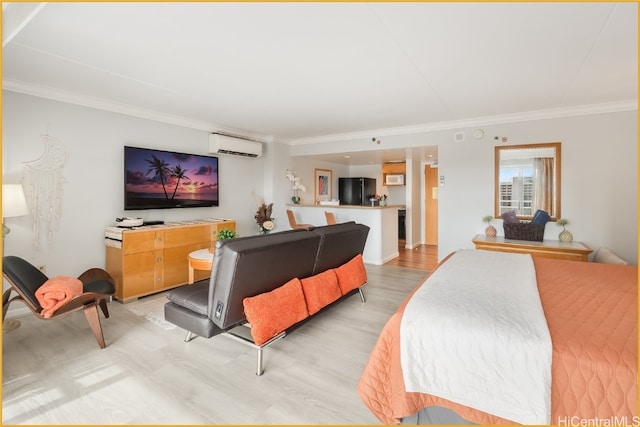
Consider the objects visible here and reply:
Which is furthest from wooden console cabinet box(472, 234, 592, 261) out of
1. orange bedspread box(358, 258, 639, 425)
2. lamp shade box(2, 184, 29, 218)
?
lamp shade box(2, 184, 29, 218)

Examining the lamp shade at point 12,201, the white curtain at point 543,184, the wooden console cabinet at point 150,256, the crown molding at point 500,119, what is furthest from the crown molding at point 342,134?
the wooden console cabinet at point 150,256

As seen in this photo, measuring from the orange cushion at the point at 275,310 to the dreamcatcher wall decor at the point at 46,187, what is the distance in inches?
109

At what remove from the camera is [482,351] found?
1371mm

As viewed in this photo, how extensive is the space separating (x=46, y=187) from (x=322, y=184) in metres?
5.17

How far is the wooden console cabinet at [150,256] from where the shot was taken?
139 inches

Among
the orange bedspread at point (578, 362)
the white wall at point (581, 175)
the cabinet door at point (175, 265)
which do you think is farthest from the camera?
the cabinet door at point (175, 265)

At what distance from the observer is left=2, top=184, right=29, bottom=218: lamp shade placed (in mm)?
2697

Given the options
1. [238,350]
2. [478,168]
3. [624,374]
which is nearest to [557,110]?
[478,168]

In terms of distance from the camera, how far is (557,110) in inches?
156

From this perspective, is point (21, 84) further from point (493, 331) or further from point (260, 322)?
point (493, 331)

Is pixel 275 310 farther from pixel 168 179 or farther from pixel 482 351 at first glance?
pixel 168 179

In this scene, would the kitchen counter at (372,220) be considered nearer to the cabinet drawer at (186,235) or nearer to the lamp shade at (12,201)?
the cabinet drawer at (186,235)

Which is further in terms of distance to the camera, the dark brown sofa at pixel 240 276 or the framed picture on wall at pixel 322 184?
the framed picture on wall at pixel 322 184

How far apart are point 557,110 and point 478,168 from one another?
116 centimetres
